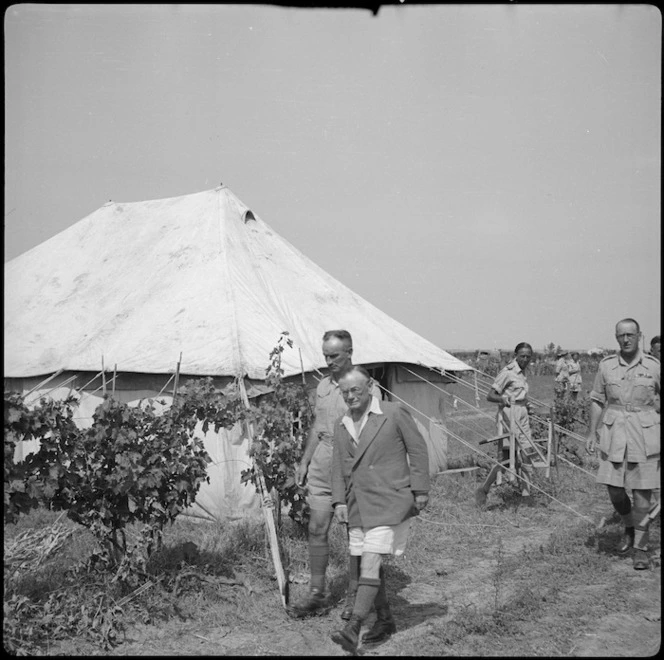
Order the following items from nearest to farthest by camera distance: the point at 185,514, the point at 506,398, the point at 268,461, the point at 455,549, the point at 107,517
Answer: the point at 107,517
the point at 268,461
the point at 455,549
the point at 185,514
the point at 506,398

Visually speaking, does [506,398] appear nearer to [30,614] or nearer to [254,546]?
[254,546]

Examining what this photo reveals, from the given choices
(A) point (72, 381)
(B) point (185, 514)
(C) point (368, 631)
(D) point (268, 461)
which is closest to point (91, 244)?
(A) point (72, 381)

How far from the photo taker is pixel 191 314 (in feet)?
26.8

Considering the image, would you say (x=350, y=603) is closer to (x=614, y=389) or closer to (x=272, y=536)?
(x=272, y=536)

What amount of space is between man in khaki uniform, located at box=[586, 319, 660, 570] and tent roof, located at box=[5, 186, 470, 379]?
10.5 feet

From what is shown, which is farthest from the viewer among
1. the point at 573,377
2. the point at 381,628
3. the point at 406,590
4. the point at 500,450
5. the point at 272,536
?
the point at 573,377

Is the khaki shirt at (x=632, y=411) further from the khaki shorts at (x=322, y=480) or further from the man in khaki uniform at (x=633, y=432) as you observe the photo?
the khaki shorts at (x=322, y=480)

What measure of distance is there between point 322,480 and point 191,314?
397 centimetres

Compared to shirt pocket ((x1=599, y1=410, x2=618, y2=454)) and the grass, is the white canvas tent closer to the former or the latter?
the grass

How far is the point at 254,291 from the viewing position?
860 centimetres

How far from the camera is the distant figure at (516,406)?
7.73 meters

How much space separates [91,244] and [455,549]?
7.03 metres

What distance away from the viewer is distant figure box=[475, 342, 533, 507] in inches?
305

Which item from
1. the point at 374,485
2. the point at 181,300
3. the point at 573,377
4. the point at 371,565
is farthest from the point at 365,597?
the point at 573,377
